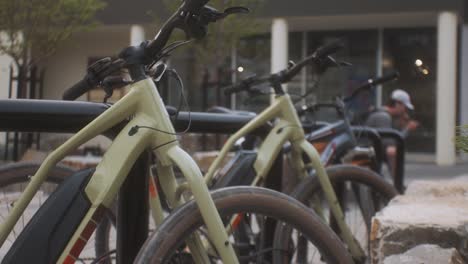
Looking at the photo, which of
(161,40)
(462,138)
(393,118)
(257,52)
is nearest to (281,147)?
(462,138)

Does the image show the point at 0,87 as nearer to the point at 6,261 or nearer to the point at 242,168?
the point at 6,261

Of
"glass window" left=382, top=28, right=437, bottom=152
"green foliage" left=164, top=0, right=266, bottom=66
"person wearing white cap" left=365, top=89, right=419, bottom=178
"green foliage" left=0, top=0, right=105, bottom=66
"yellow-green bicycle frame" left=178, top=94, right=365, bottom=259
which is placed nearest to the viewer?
"yellow-green bicycle frame" left=178, top=94, right=365, bottom=259

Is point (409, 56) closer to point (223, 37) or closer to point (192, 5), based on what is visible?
point (223, 37)

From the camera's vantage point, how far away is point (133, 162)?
6.10 ft

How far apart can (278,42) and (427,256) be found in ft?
45.3

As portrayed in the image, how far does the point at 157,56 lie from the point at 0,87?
0.76 m

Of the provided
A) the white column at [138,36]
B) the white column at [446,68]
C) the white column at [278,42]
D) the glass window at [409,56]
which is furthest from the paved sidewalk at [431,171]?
the white column at [138,36]

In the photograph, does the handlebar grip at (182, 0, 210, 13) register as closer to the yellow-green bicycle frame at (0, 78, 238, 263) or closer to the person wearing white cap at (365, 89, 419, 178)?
the yellow-green bicycle frame at (0, 78, 238, 263)

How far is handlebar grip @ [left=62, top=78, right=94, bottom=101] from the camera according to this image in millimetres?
2051

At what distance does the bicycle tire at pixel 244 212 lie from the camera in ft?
5.53

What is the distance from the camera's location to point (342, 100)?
419 centimetres

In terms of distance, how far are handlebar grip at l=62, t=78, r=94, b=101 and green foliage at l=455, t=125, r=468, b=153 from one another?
48.8 inches

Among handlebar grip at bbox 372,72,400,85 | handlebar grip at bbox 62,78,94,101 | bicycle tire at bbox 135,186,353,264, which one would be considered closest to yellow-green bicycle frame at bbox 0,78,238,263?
bicycle tire at bbox 135,186,353,264

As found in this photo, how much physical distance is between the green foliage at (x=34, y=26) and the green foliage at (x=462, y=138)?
81.0 inches
